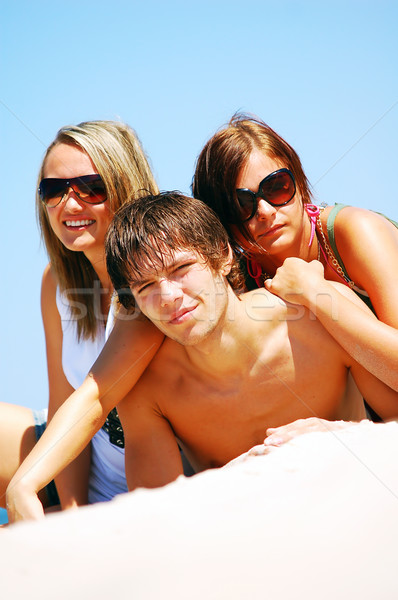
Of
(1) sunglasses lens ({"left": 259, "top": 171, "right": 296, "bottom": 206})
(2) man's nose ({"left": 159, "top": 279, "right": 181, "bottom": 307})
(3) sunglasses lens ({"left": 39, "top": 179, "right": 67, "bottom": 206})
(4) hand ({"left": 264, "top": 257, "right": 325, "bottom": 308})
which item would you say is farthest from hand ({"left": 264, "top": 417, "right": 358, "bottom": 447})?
(3) sunglasses lens ({"left": 39, "top": 179, "right": 67, "bottom": 206})

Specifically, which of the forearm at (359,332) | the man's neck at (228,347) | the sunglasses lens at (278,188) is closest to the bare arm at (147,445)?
the man's neck at (228,347)

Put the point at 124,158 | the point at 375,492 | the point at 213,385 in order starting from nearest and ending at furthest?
the point at 375,492, the point at 213,385, the point at 124,158

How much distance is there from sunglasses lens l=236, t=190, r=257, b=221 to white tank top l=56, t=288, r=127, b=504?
0.92 meters

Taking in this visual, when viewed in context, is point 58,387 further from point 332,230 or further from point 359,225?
point 359,225

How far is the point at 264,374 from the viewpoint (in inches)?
124

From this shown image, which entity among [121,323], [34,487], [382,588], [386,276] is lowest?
[34,487]

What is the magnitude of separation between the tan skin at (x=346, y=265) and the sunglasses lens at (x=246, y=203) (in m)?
0.03

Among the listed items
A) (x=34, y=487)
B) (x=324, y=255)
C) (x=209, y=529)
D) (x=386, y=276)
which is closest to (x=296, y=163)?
(x=324, y=255)

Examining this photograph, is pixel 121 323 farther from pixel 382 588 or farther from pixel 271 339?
pixel 382 588

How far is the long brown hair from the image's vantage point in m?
3.38

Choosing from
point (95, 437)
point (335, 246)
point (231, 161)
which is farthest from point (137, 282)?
point (95, 437)

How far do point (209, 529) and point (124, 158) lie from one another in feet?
9.19

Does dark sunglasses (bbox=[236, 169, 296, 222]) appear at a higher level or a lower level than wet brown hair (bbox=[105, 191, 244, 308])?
higher

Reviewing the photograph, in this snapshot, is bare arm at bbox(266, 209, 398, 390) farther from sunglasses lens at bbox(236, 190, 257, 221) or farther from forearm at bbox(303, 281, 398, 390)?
sunglasses lens at bbox(236, 190, 257, 221)
